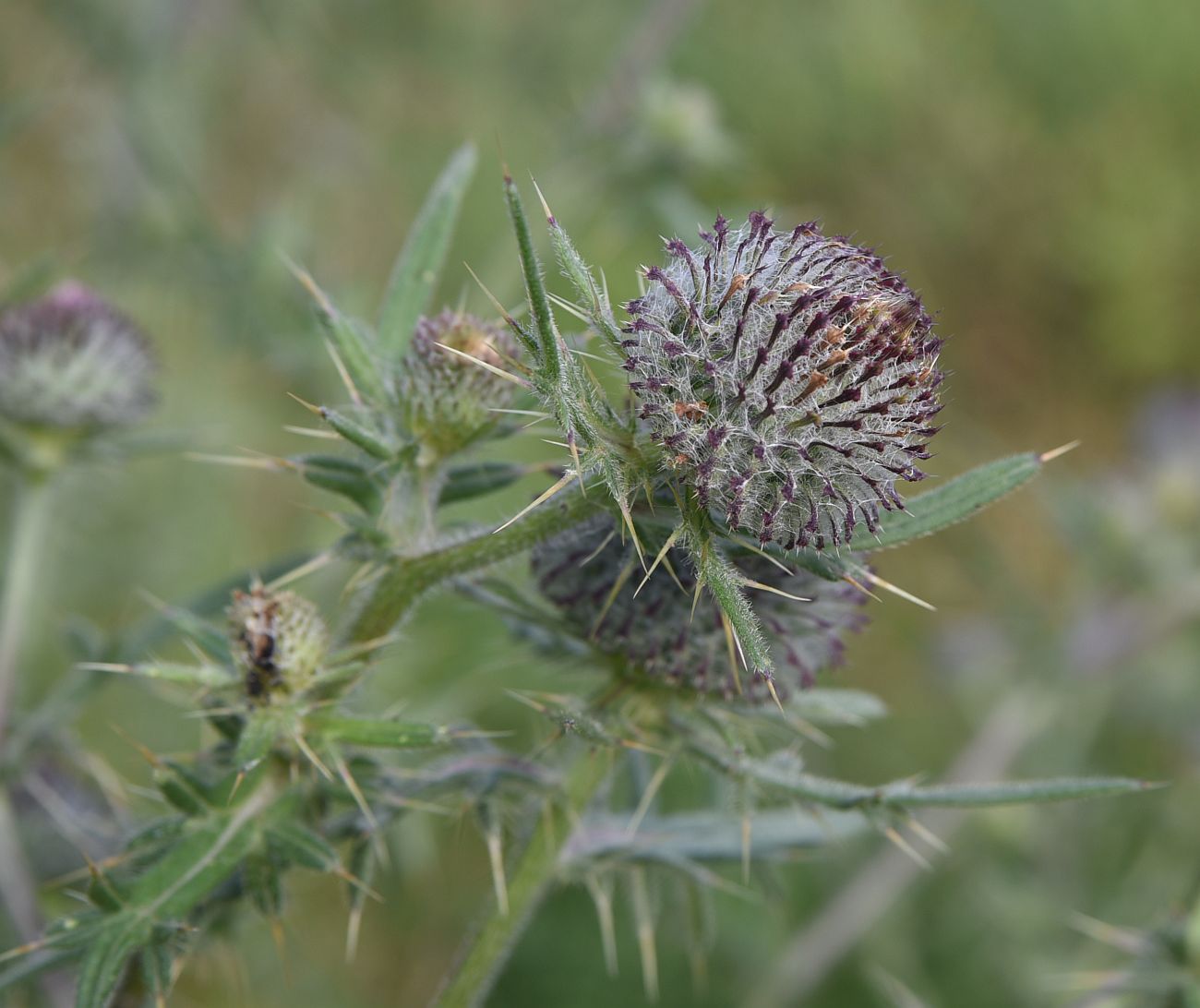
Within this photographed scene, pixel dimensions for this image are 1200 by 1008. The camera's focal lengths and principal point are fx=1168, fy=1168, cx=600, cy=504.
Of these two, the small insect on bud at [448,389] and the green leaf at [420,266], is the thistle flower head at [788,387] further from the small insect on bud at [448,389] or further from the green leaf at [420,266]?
the green leaf at [420,266]

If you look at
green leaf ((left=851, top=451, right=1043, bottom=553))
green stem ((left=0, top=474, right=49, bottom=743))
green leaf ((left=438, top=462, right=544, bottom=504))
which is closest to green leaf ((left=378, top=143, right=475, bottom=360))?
green leaf ((left=438, top=462, right=544, bottom=504))

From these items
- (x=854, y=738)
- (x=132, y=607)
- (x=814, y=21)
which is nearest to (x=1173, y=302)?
(x=814, y=21)

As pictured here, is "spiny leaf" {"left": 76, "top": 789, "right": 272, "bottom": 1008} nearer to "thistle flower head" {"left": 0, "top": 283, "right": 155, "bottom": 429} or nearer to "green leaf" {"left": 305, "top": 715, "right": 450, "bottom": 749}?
"green leaf" {"left": 305, "top": 715, "right": 450, "bottom": 749}

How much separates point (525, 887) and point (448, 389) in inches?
47.1

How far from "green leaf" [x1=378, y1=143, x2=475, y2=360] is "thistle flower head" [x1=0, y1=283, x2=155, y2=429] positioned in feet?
3.99

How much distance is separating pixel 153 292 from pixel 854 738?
206 inches

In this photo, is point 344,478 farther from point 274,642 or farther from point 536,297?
point 536,297

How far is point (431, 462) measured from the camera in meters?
2.54

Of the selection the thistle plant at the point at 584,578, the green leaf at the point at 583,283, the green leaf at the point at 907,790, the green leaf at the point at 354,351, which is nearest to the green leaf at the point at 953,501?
the thistle plant at the point at 584,578

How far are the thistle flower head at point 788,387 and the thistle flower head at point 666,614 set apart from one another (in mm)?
451

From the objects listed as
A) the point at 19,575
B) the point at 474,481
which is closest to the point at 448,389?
the point at 474,481

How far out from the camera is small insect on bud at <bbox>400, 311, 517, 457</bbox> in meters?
2.47

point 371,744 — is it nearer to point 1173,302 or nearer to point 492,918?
point 492,918

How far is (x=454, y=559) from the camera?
8.03 feet
